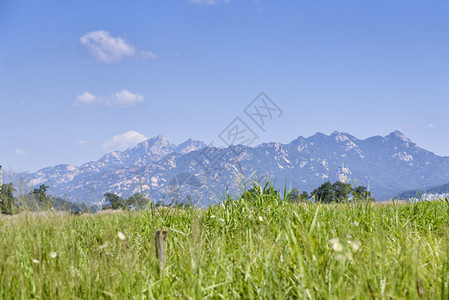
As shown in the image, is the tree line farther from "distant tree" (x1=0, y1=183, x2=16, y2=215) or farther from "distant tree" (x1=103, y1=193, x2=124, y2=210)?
"distant tree" (x1=103, y1=193, x2=124, y2=210)

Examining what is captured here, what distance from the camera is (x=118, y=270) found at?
4312 millimetres

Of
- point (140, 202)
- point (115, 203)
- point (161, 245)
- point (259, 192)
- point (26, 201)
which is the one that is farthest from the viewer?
point (115, 203)

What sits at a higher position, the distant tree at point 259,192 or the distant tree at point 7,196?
the distant tree at point 7,196

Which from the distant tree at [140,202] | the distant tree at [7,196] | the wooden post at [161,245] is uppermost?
the distant tree at [7,196]

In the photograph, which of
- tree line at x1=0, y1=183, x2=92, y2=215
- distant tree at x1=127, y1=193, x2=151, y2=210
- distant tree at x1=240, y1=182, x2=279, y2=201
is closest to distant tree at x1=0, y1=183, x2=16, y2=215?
tree line at x1=0, y1=183, x2=92, y2=215

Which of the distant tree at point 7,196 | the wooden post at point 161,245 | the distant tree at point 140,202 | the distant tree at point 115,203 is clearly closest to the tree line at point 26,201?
the distant tree at point 7,196

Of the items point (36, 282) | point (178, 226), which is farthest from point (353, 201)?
point (36, 282)

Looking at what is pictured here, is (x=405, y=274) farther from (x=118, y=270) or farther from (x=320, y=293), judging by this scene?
(x=118, y=270)

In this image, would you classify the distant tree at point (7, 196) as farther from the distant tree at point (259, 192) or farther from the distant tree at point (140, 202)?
the distant tree at point (259, 192)

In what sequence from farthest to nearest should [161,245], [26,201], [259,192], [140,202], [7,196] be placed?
[140,202] < [259,192] < [7,196] < [26,201] < [161,245]

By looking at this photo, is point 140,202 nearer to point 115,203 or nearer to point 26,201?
point 26,201

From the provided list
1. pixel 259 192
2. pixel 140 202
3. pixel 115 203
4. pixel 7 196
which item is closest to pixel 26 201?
pixel 7 196

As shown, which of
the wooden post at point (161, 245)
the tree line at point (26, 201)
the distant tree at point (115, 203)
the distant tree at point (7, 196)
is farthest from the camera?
the distant tree at point (115, 203)

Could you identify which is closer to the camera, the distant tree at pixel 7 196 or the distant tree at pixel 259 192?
the distant tree at pixel 7 196
